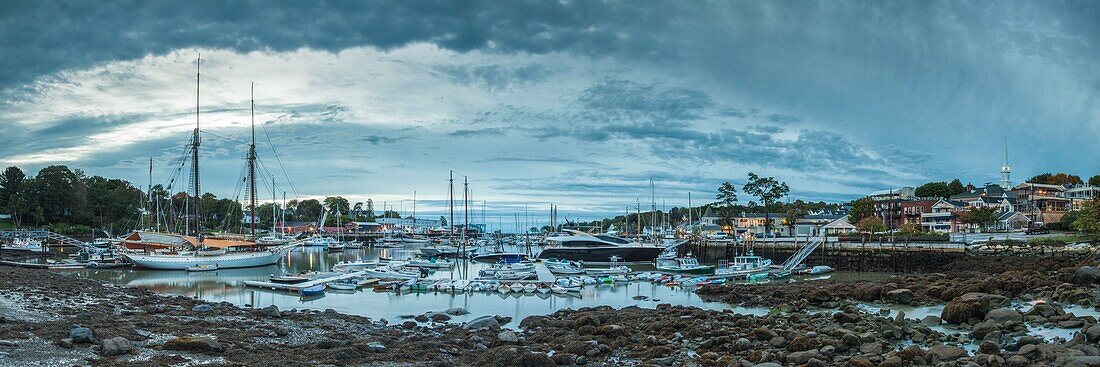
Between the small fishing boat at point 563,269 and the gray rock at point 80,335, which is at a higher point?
the gray rock at point 80,335

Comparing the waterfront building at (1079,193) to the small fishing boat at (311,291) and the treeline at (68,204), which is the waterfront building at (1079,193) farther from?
the treeline at (68,204)

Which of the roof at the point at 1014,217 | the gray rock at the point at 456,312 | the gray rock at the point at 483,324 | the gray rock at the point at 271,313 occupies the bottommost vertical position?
the gray rock at the point at 456,312

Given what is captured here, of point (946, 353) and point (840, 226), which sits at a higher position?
point (840, 226)

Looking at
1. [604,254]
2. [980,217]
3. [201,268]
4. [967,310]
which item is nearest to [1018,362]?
[967,310]

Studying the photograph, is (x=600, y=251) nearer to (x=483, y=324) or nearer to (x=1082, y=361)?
(x=483, y=324)

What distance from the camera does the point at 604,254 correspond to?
77.0 m

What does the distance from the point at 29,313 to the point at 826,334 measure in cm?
2678

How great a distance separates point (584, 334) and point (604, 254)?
5249 cm

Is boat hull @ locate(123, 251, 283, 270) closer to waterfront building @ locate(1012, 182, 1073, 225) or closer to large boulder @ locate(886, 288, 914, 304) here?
large boulder @ locate(886, 288, 914, 304)

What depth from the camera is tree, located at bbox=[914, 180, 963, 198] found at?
146 metres

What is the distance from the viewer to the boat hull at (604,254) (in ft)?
251

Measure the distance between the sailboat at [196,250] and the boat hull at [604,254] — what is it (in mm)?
29266

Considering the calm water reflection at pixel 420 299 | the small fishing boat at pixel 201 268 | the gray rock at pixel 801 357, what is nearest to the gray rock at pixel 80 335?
the calm water reflection at pixel 420 299

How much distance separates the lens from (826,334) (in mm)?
21766
